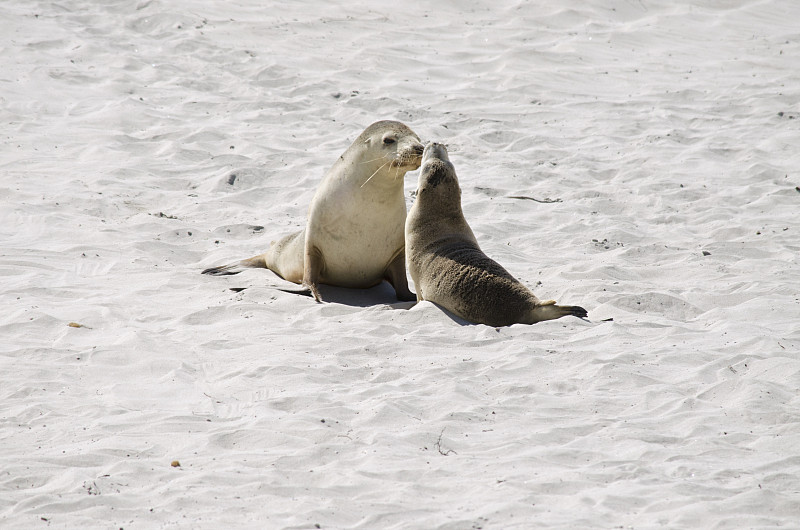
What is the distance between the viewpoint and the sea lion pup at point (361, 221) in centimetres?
644

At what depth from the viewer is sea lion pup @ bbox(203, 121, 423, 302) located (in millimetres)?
6441

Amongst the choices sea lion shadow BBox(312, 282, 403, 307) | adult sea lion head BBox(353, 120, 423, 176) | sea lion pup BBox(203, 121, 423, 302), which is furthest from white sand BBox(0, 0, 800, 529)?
adult sea lion head BBox(353, 120, 423, 176)

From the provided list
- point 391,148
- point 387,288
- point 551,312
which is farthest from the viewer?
point 387,288

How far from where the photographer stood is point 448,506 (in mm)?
3473

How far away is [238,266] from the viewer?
22.0 feet

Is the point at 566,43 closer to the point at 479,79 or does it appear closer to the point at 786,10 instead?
the point at 479,79

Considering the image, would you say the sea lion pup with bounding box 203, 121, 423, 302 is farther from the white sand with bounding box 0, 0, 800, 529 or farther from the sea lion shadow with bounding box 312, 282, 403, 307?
the white sand with bounding box 0, 0, 800, 529

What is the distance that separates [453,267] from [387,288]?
46.5 inches

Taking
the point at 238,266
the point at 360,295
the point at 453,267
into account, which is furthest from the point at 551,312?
the point at 238,266

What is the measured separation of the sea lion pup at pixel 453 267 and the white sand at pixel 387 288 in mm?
132

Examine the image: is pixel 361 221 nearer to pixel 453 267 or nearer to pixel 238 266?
pixel 238 266

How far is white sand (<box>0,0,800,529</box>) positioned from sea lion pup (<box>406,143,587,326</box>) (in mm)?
132

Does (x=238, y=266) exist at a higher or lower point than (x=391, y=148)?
lower

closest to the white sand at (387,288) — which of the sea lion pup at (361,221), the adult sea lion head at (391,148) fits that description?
the sea lion pup at (361,221)
